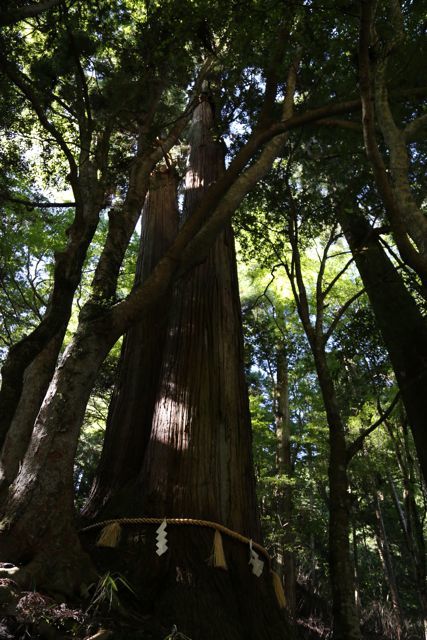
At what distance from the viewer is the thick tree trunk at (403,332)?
16.7 ft

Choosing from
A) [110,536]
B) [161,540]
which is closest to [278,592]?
[161,540]

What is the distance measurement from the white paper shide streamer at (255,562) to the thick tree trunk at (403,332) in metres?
2.56

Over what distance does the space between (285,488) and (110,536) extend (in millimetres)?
8598

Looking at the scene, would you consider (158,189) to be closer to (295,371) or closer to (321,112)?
(321,112)

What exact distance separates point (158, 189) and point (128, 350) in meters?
3.34

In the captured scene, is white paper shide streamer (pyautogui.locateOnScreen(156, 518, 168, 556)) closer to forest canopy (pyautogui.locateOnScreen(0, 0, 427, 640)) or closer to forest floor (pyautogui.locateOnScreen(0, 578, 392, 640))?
forest canopy (pyautogui.locateOnScreen(0, 0, 427, 640))

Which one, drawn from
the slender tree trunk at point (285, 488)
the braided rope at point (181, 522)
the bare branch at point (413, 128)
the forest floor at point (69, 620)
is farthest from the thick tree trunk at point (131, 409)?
the slender tree trunk at point (285, 488)

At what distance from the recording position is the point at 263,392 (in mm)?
16984

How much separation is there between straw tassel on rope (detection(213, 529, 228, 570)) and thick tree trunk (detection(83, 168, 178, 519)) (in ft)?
2.34

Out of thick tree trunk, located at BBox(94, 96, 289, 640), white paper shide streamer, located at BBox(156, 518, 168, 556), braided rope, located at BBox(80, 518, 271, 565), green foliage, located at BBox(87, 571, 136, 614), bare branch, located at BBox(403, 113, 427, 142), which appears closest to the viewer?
green foliage, located at BBox(87, 571, 136, 614)

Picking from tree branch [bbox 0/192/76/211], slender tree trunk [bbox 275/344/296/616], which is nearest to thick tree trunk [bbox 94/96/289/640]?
tree branch [bbox 0/192/76/211]

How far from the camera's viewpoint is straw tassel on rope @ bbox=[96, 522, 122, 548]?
9.38ft

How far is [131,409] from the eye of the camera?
4367 millimetres

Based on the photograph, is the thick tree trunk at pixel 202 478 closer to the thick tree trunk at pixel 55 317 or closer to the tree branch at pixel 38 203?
the thick tree trunk at pixel 55 317
